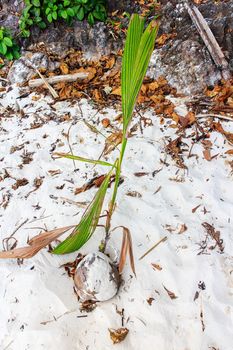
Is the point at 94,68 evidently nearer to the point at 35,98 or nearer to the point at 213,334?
the point at 35,98

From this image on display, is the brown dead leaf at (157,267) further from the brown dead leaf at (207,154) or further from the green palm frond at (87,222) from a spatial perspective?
the brown dead leaf at (207,154)

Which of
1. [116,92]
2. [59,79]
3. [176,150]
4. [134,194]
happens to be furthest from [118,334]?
[59,79]

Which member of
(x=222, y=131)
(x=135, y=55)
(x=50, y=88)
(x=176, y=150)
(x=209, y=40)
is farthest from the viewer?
(x=50, y=88)

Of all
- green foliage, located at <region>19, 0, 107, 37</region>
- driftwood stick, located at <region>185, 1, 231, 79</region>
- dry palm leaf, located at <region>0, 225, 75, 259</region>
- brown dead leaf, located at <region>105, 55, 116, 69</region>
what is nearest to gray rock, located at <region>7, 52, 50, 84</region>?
green foliage, located at <region>19, 0, 107, 37</region>

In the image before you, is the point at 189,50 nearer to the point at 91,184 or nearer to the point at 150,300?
the point at 91,184

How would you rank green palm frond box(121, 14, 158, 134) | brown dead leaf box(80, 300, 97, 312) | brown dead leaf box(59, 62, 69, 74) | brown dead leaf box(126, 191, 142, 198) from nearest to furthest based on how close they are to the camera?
green palm frond box(121, 14, 158, 134) < brown dead leaf box(80, 300, 97, 312) < brown dead leaf box(126, 191, 142, 198) < brown dead leaf box(59, 62, 69, 74)

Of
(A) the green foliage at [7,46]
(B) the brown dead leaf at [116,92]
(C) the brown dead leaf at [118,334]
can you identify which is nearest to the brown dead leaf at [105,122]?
(B) the brown dead leaf at [116,92]

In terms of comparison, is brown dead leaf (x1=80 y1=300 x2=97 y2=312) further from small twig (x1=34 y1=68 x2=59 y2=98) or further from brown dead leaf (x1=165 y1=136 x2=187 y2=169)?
small twig (x1=34 y1=68 x2=59 y2=98)
